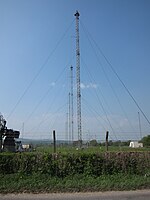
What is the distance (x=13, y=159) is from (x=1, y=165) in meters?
0.55

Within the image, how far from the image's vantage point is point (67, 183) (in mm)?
10258

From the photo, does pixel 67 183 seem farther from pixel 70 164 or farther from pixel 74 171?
pixel 70 164

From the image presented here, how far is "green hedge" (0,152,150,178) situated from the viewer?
38.0 feet

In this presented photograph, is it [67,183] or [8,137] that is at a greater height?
[8,137]

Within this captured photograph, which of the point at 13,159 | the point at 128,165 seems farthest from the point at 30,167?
the point at 128,165

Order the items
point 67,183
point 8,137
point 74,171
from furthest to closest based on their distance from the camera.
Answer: point 8,137, point 74,171, point 67,183

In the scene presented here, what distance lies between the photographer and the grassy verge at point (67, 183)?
9.82 meters

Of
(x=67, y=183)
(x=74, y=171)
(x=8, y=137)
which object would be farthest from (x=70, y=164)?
(x=8, y=137)

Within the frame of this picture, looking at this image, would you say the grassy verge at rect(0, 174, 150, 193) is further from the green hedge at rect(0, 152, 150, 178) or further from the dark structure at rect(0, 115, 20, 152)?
the dark structure at rect(0, 115, 20, 152)

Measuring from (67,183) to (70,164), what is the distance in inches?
59.2

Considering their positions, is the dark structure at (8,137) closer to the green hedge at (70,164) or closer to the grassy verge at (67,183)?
the green hedge at (70,164)

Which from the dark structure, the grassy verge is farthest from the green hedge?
the dark structure

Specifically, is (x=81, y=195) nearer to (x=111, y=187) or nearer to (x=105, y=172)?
(x=111, y=187)

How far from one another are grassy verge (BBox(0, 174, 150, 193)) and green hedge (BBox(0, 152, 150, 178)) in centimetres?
49
